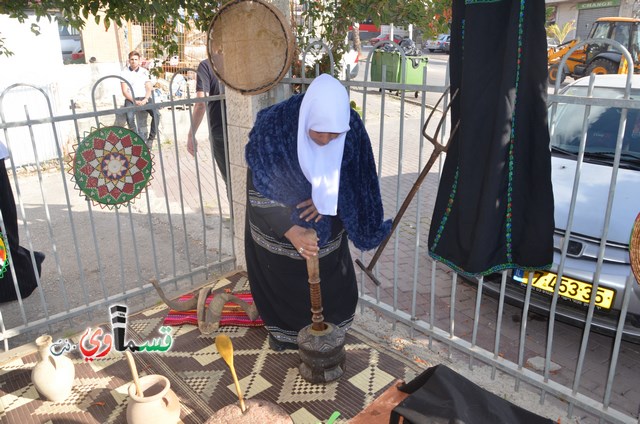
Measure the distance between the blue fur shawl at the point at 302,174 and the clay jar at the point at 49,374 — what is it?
4.94 feet

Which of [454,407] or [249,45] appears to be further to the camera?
[249,45]

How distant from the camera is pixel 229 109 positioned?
3875mm

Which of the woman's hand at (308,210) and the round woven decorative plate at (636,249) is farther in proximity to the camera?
the woman's hand at (308,210)

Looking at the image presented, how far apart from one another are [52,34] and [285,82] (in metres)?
7.54

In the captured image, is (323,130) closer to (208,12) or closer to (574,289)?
(574,289)

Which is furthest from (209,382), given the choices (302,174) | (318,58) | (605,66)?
(605,66)

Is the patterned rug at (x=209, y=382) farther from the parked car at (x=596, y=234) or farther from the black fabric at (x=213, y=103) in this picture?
the black fabric at (x=213, y=103)

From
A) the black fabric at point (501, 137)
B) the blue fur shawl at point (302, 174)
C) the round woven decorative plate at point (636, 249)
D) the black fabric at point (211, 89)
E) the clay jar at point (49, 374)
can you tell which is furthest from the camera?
the black fabric at point (211, 89)

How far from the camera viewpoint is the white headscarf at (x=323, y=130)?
91.4 inches

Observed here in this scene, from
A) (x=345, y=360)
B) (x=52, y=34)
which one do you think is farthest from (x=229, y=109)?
(x=52, y=34)

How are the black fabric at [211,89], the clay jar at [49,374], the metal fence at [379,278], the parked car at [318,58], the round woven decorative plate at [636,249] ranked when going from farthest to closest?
the black fabric at [211,89]
the parked car at [318,58]
the metal fence at [379,278]
the clay jar at [49,374]
the round woven decorative plate at [636,249]

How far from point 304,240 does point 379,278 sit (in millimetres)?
2088

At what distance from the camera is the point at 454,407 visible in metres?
1.83

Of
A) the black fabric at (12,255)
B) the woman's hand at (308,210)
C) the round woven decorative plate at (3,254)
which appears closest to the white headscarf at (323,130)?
the woman's hand at (308,210)
